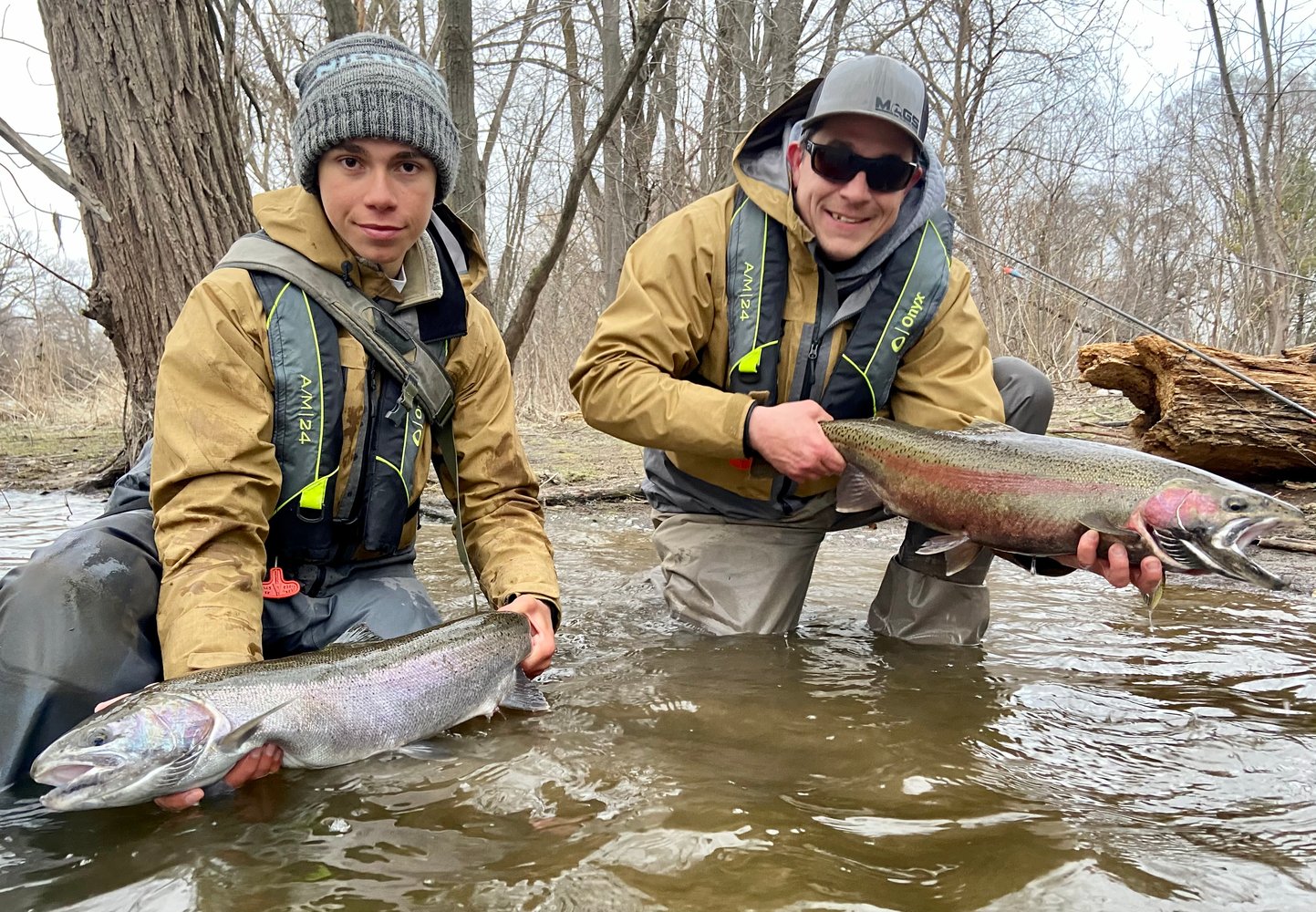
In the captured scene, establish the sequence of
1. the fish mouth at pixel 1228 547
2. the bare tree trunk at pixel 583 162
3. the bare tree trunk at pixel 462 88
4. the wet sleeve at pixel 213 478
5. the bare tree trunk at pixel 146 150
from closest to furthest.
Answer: the wet sleeve at pixel 213 478
the fish mouth at pixel 1228 547
the bare tree trunk at pixel 146 150
the bare tree trunk at pixel 583 162
the bare tree trunk at pixel 462 88

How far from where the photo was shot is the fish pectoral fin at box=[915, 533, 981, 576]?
3150 millimetres

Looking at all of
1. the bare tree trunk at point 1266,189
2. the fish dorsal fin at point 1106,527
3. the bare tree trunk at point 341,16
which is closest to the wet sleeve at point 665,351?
the fish dorsal fin at point 1106,527

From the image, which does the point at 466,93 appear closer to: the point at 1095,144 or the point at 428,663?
the point at 428,663

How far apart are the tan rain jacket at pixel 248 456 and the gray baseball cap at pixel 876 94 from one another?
138 centimetres

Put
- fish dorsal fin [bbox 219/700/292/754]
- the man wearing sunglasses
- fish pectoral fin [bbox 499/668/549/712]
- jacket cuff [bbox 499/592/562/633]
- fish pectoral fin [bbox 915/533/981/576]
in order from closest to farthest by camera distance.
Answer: fish dorsal fin [bbox 219/700/292/754], fish pectoral fin [bbox 499/668/549/712], jacket cuff [bbox 499/592/562/633], fish pectoral fin [bbox 915/533/981/576], the man wearing sunglasses

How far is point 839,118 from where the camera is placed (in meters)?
3.27

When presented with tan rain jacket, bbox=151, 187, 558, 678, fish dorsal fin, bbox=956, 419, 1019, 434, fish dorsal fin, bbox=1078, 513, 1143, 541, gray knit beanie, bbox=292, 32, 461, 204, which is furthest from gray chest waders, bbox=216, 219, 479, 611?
fish dorsal fin, bbox=1078, 513, 1143, 541

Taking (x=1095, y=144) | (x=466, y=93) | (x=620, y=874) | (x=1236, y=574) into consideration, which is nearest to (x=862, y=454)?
(x=1236, y=574)

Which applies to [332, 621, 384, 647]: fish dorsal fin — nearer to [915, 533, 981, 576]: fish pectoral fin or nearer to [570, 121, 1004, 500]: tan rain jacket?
[570, 121, 1004, 500]: tan rain jacket

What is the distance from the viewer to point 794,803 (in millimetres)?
2115

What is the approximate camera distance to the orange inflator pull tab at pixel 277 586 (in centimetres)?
287

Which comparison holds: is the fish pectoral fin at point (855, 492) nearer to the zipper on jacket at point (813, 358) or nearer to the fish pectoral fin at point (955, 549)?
the fish pectoral fin at point (955, 549)

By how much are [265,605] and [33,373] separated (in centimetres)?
1255

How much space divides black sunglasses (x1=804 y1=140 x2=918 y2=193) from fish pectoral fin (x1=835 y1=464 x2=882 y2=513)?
99 cm
